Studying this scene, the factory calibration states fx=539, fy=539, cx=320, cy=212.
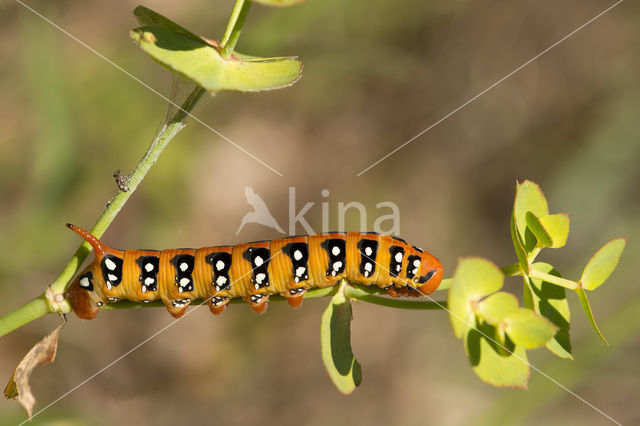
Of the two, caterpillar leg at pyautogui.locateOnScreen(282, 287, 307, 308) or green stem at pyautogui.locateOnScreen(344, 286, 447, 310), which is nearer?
green stem at pyautogui.locateOnScreen(344, 286, 447, 310)

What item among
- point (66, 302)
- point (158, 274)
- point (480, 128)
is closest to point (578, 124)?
point (480, 128)

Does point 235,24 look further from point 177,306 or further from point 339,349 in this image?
point 177,306

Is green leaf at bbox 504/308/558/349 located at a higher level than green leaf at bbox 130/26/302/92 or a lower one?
lower

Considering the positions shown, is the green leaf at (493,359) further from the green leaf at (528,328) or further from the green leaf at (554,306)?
the green leaf at (554,306)

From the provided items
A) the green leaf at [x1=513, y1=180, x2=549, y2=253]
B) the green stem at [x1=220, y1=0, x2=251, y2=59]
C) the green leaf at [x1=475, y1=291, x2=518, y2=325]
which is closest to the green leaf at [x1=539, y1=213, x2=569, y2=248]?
the green leaf at [x1=513, y1=180, x2=549, y2=253]

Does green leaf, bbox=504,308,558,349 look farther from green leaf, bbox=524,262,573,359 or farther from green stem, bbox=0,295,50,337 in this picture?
green stem, bbox=0,295,50,337

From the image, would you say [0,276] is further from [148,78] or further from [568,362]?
[568,362]
